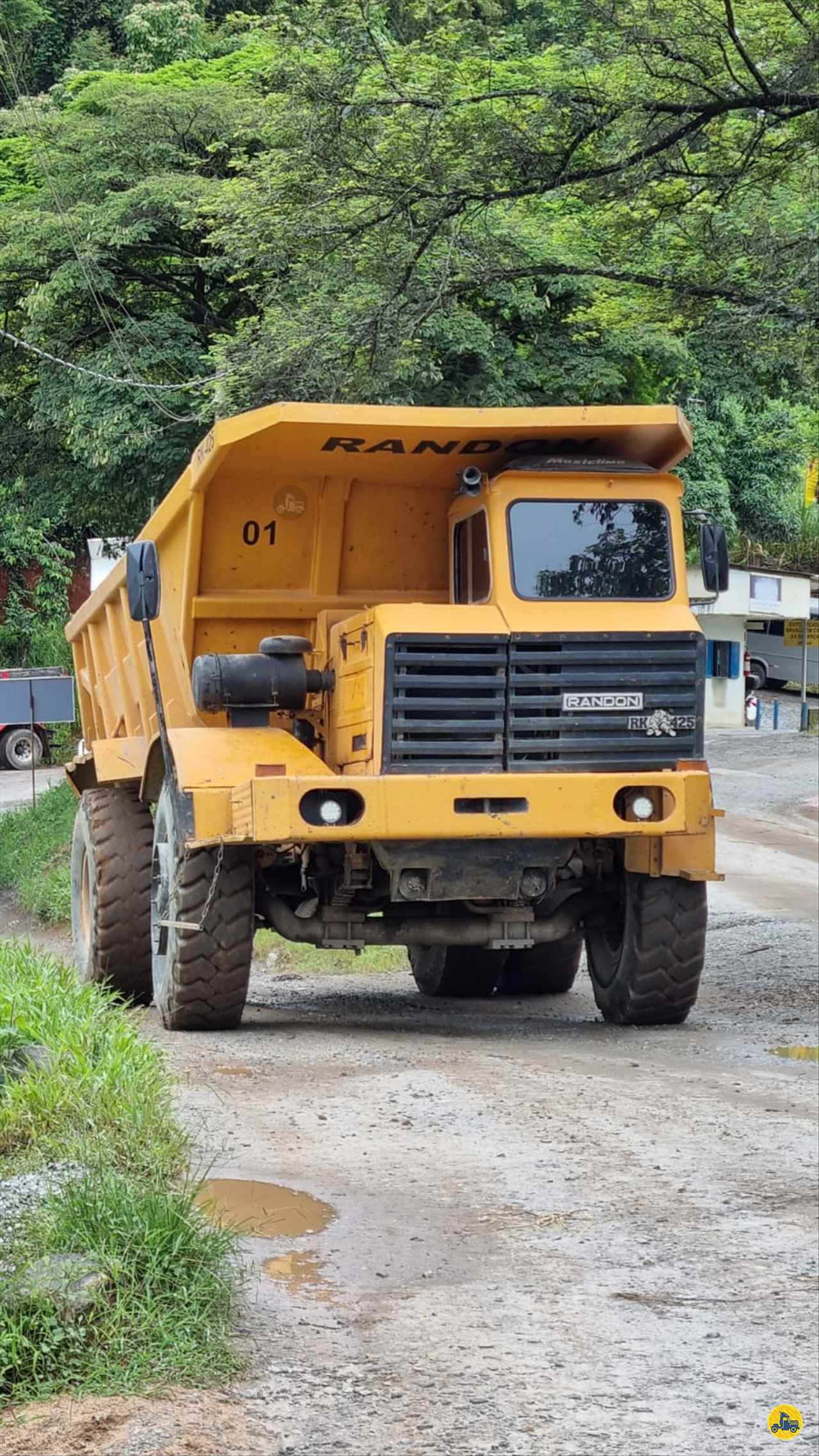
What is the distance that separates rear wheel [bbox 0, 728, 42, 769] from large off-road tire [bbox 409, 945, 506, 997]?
28466mm

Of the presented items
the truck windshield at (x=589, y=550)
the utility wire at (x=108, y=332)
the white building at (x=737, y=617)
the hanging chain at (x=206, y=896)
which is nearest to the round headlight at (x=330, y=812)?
the hanging chain at (x=206, y=896)

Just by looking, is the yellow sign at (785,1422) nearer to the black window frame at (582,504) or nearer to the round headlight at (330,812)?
the round headlight at (330,812)

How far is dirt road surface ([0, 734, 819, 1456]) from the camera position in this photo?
172 inches

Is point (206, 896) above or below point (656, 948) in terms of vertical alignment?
above

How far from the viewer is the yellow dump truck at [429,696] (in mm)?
8797

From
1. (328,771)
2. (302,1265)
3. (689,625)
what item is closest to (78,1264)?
(302,1265)

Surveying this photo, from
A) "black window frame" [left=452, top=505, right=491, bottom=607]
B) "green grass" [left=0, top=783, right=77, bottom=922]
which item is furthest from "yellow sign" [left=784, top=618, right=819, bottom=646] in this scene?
"black window frame" [left=452, top=505, right=491, bottom=607]

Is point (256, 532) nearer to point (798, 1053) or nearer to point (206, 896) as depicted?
point (206, 896)

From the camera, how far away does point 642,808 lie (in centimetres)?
903

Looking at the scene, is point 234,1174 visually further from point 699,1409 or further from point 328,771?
point 328,771

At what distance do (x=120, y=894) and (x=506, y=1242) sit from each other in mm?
5489

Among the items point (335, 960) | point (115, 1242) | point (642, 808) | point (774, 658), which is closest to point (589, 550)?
point (642, 808)

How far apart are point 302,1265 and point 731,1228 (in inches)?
61.1

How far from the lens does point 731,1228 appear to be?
19.9 feet
